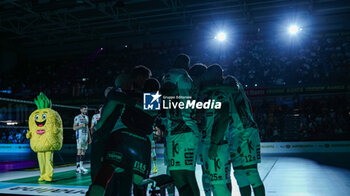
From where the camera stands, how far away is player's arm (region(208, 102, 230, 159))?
11.3 ft

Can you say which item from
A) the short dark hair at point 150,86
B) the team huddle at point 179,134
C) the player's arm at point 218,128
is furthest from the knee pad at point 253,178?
the short dark hair at point 150,86

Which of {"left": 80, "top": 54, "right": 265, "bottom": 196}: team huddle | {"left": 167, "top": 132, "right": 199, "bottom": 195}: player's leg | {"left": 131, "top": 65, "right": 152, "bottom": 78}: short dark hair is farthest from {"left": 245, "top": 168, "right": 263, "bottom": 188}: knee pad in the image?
{"left": 131, "top": 65, "right": 152, "bottom": 78}: short dark hair

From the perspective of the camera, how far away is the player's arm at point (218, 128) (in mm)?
3432

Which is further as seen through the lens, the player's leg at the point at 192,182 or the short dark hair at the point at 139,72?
the short dark hair at the point at 139,72

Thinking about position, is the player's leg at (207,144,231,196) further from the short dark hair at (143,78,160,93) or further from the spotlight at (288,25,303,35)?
the spotlight at (288,25,303,35)

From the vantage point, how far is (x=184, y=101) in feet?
11.6

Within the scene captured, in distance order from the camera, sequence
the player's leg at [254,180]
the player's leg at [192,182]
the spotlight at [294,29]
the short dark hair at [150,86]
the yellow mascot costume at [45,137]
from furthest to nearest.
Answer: the spotlight at [294,29] < the yellow mascot costume at [45,137] < the player's leg at [254,180] < the short dark hair at [150,86] < the player's leg at [192,182]

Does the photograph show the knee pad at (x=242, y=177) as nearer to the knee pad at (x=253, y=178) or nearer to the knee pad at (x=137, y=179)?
the knee pad at (x=253, y=178)

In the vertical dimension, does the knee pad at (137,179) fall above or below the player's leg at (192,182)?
above

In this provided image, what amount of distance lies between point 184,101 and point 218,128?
50 cm

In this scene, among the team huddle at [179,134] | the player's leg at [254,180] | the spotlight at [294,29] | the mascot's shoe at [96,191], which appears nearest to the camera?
the mascot's shoe at [96,191]

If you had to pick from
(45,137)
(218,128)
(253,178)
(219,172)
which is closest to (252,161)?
(253,178)

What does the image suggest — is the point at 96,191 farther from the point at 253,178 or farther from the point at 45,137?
the point at 45,137

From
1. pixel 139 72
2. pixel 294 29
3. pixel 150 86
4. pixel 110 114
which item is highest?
pixel 294 29
